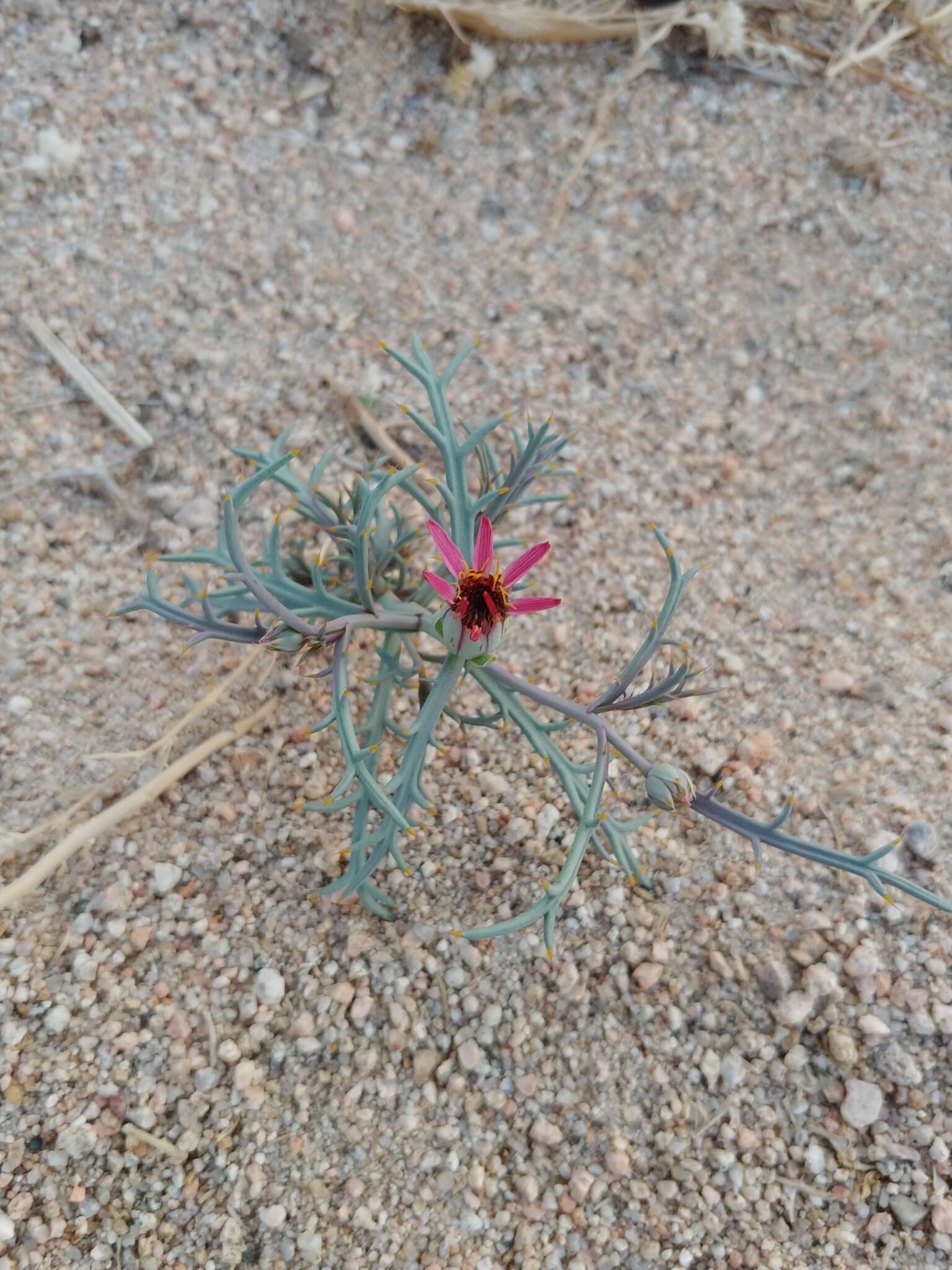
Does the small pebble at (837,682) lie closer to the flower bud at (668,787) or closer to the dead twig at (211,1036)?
the flower bud at (668,787)

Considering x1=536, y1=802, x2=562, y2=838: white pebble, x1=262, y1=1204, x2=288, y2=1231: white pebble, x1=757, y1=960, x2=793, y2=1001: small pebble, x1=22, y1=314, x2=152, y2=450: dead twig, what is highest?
x1=22, y1=314, x2=152, y2=450: dead twig

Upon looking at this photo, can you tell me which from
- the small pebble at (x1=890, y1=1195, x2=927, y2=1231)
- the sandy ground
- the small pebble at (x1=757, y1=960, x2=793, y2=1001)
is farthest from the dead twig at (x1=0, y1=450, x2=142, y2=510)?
the small pebble at (x1=890, y1=1195, x2=927, y2=1231)

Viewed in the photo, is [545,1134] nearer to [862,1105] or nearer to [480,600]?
[862,1105]

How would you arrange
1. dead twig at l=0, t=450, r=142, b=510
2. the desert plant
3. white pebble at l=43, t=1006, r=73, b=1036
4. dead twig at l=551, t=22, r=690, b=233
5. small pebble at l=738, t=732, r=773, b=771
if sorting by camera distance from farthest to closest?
dead twig at l=551, t=22, r=690, b=233
dead twig at l=0, t=450, r=142, b=510
small pebble at l=738, t=732, r=773, b=771
white pebble at l=43, t=1006, r=73, b=1036
the desert plant

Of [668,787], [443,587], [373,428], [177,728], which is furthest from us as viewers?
[373,428]

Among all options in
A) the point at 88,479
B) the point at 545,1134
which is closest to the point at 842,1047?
the point at 545,1134

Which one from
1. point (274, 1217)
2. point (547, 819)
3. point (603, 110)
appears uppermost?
point (603, 110)

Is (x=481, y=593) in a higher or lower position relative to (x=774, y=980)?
higher

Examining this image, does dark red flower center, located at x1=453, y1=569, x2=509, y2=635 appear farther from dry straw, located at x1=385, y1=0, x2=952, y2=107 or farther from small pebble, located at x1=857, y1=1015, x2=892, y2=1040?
dry straw, located at x1=385, y1=0, x2=952, y2=107
